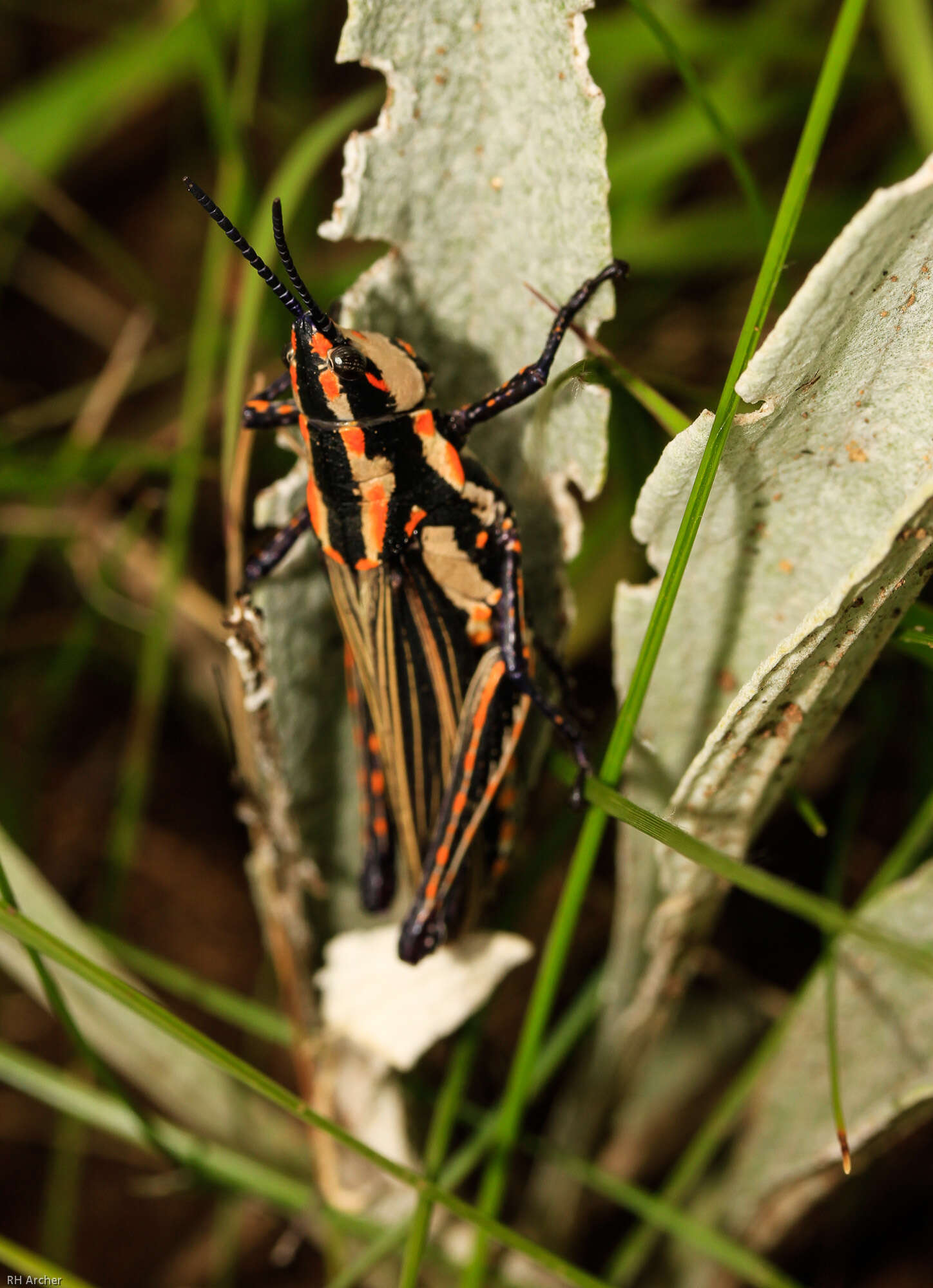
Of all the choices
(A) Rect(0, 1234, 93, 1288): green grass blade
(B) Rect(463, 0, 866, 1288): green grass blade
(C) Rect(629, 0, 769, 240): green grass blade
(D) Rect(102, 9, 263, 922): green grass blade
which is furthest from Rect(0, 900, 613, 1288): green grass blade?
(C) Rect(629, 0, 769, 240): green grass blade

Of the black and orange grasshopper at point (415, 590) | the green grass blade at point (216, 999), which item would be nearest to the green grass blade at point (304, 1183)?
the green grass blade at point (216, 999)

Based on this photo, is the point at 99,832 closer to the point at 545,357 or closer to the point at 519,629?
the point at 519,629

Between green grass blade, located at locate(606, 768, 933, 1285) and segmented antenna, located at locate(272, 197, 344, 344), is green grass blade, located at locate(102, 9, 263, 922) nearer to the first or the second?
segmented antenna, located at locate(272, 197, 344, 344)

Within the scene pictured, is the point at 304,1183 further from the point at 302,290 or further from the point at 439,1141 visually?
the point at 302,290

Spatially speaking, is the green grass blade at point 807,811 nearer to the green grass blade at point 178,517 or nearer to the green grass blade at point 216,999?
the green grass blade at point 216,999

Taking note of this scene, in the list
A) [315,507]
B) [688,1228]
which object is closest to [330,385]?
[315,507]

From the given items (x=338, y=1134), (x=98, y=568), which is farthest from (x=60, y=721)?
(x=338, y=1134)
